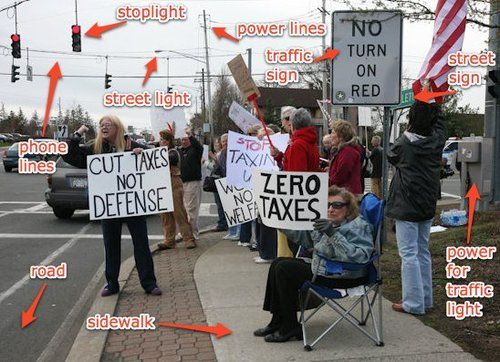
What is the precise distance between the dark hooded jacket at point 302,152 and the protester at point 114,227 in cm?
171

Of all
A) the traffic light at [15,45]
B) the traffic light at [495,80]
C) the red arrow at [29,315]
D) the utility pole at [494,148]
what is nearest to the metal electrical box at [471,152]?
the utility pole at [494,148]

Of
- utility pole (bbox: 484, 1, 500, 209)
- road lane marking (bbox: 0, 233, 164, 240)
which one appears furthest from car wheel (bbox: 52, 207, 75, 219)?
utility pole (bbox: 484, 1, 500, 209)

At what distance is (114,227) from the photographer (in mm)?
6578

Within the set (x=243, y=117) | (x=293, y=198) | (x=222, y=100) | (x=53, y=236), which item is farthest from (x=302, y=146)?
(x=222, y=100)

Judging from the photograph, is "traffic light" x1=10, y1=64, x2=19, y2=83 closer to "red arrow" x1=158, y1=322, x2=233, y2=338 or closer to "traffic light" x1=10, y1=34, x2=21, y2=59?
"traffic light" x1=10, y1=34, x2=21, y2=59

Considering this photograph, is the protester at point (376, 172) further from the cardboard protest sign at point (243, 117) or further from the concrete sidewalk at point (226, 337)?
the concrete sidewalk at point (226, 337)

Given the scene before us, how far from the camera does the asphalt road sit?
18.1 feet

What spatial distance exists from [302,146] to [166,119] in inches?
150

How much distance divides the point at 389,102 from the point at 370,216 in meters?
2.85

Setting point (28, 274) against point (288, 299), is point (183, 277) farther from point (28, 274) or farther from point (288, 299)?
point (288, 299)

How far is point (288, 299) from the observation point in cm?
480

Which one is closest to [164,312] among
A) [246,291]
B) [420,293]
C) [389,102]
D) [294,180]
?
[246,291]

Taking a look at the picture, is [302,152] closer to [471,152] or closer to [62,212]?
[471,152]

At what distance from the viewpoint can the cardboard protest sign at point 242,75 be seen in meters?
6.69
